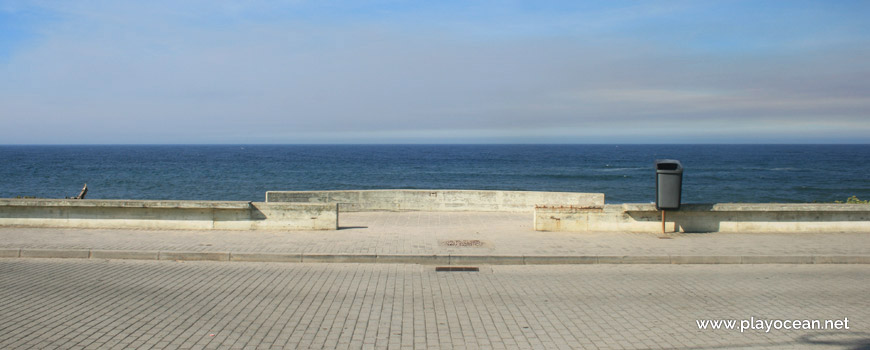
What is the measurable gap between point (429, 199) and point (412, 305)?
8676 millimetres

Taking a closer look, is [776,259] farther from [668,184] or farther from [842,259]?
[668,184]

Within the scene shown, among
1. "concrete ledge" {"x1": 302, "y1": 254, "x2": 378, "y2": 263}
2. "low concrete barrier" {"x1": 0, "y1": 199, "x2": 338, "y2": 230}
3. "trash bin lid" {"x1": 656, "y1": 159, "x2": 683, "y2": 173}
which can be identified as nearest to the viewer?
"concrete ledge" {"x1": 302, "y1": 254, "x2": 378, "y2": 263}

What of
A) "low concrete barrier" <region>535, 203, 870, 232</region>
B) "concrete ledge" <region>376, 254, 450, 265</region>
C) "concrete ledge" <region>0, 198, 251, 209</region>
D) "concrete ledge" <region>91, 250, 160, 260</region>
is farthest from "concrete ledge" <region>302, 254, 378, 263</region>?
"low concrete barrier" <region>535, 203, 870, 232</region>

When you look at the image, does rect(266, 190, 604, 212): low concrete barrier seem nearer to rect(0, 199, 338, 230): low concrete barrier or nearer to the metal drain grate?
rect(0, 199, 338, 230): low concrete barrier

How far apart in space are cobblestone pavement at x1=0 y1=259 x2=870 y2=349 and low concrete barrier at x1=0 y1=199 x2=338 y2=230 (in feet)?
8.02

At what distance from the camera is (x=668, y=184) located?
1053 centimetres

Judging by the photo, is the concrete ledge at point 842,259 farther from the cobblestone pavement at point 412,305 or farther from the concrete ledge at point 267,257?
the concrete ledge at point 267,257

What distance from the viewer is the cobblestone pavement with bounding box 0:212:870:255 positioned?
9.37 meters

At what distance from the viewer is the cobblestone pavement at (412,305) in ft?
17.0

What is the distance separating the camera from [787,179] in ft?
206

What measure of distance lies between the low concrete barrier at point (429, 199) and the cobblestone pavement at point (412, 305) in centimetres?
624

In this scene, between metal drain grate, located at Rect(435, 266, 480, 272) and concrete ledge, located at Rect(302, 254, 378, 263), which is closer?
metal drain grate, located at Rect(435, 266, 480, 272)

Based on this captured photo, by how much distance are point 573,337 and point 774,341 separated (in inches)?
73.0

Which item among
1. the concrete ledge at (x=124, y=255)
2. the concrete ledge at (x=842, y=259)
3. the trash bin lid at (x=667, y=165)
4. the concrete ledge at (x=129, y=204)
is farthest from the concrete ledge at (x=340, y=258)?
the concrete ledge at (x=842, y=259)
